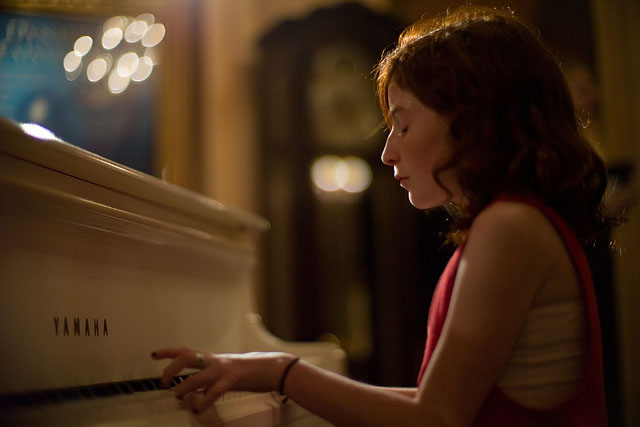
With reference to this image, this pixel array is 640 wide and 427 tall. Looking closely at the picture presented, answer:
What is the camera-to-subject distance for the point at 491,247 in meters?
0.80

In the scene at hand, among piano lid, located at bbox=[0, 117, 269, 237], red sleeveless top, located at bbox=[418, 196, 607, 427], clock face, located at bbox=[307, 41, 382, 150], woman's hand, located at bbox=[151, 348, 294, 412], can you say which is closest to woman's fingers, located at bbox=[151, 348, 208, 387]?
woman's hand, located at bbox=[151, 348, 294, 412]

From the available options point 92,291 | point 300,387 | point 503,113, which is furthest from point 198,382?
point 503,113

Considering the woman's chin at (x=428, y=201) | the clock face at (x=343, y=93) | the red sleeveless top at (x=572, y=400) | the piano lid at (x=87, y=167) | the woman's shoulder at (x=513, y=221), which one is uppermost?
the clock face at (x=343, y=93)

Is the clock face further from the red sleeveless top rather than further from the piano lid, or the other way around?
the red sleeveless top

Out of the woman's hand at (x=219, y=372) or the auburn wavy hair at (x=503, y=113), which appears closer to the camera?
the woman's hand at (x=219, y=372)

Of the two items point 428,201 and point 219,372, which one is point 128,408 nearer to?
point 219,372

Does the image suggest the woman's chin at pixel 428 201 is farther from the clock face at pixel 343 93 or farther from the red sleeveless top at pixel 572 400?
the clock face at pixel 343 93

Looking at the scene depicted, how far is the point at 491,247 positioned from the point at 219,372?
387mm

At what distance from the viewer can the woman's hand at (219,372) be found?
81 cm

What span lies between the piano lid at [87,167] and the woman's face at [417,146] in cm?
38

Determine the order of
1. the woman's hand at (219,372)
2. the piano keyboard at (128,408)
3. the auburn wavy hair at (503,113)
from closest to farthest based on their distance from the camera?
the piano keyboard at (128,408) < the woman's hand at (219,372) < the auburn wavy hair at (503,113)

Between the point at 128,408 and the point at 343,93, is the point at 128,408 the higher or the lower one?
the lower one

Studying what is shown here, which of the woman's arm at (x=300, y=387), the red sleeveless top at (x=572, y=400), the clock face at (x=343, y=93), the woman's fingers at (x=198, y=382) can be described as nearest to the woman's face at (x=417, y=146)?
the red sleeveless top at (x=572, y=400)

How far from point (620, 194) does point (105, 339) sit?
100 inches
